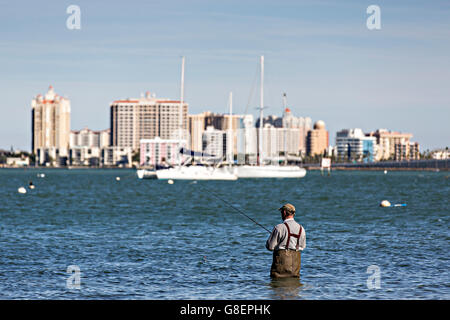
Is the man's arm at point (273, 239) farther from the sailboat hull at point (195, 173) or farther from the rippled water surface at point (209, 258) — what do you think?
the sailboat hull at point (195, 173)

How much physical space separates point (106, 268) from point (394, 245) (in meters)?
12.4

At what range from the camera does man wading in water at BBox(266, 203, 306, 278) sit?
16881 millimetres

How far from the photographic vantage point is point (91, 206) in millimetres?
62188

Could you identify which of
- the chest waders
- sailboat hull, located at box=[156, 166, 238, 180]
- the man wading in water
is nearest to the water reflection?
the chest waders

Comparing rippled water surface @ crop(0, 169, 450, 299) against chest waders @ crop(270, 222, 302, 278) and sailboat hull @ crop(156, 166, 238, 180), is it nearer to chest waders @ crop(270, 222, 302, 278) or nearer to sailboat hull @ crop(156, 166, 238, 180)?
chest waders @ crop(270, 222, 302, 278)

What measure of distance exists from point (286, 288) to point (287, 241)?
1945mm

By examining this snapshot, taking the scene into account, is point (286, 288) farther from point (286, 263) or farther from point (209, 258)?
point (209, 258)

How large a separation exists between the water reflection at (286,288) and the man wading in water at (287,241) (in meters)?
0.54

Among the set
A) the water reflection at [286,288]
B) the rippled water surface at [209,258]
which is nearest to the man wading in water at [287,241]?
the water reflection at [286,288]

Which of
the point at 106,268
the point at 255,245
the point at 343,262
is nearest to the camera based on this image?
the point at 106,268

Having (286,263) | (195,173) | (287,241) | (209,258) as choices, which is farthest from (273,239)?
(195,173)

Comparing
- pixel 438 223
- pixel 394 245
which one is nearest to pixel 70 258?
pixel 394 245
